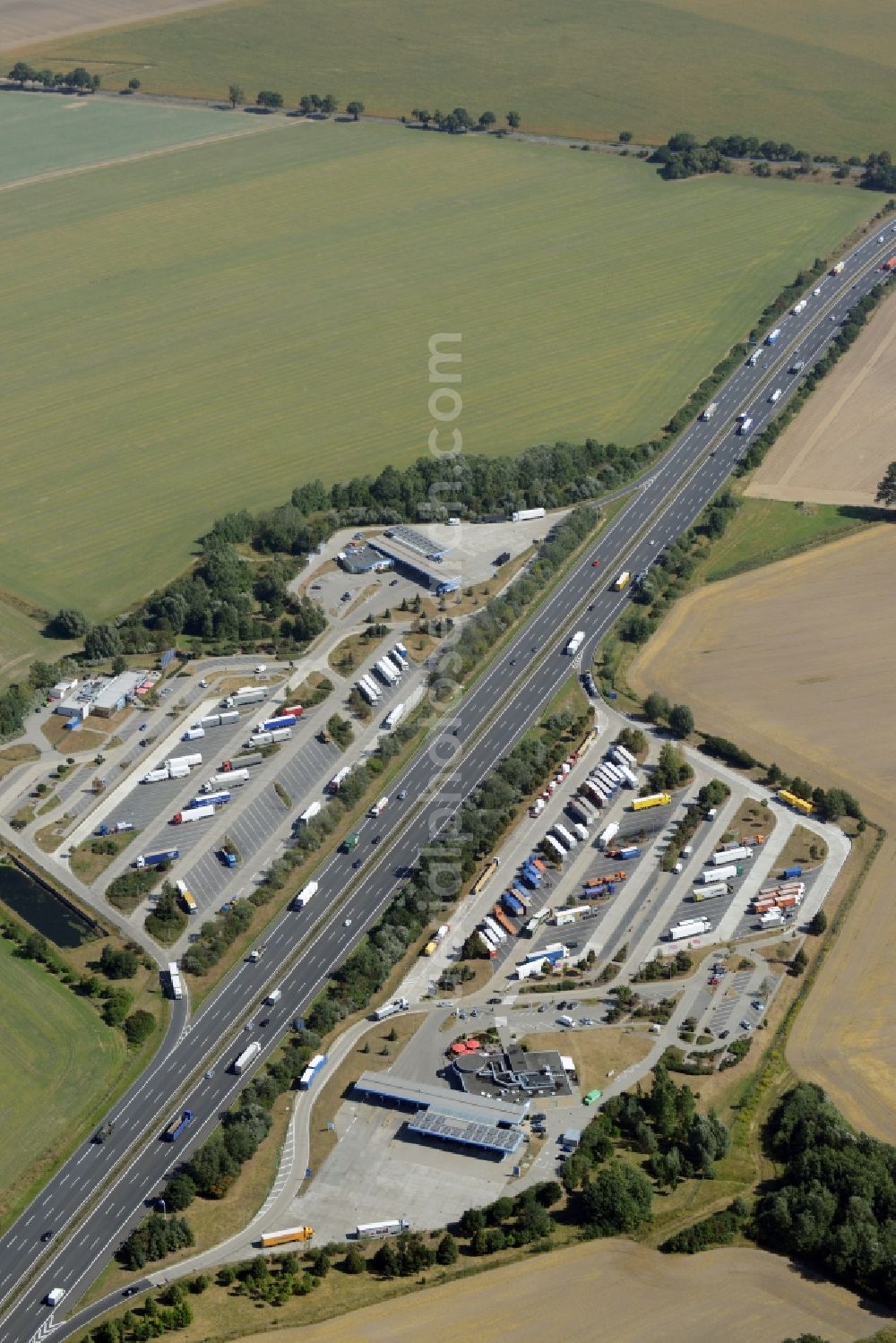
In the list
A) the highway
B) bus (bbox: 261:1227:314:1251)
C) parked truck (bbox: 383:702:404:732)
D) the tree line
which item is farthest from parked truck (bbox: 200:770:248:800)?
the tree line

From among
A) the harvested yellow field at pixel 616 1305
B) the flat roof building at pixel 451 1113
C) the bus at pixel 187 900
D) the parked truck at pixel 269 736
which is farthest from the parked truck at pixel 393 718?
the harvested yellow field at pixel 616 1305

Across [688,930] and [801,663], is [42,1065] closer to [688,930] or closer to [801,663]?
[688,930]

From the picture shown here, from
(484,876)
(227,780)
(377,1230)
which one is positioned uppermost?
(484,876)

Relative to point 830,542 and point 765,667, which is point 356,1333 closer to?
point 765,667

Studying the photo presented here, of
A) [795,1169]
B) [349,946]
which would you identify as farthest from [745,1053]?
[349,946]

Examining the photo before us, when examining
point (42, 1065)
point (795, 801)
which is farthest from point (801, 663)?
point (42, 1065)

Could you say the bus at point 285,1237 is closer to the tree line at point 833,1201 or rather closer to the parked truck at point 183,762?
the tree line at point 833,1201
